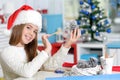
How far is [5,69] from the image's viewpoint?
6.39 ft

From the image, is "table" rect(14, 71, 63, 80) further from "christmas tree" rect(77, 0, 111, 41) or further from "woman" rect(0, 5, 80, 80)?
"christmas tree" rect(77, 0, 111, 41)

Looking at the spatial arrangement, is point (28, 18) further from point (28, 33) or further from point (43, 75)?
point (43, 75)

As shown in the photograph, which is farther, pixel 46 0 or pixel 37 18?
pixel 46 0

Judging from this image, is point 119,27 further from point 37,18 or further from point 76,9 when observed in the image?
point 37,18

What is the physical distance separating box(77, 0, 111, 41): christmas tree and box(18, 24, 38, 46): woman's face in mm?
2021

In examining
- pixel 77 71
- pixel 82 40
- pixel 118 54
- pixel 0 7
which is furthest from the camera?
pixel 82 40

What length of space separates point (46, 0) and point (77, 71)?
9.58 feet

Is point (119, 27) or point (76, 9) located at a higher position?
point (76, 9)

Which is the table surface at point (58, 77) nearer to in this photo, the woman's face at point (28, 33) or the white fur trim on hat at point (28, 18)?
the woman's face at point (28, 33)

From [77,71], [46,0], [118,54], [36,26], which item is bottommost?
[118,54]

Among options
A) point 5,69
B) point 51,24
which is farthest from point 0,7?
point 5,69

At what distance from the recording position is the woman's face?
A: 75.5 inches

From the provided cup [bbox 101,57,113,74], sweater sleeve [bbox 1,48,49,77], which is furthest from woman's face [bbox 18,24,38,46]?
cup [bbox 101,57,113,74]

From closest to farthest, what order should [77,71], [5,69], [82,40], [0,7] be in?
[77,71] < [5,69] < [0,7] < [82,40]
